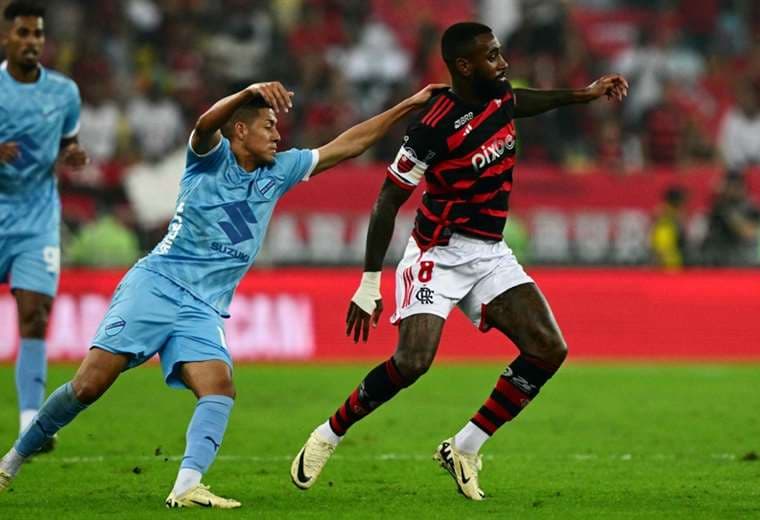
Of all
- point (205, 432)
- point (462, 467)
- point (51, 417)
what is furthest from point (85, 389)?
point (462, 467)

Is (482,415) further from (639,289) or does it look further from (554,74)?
(554,74)

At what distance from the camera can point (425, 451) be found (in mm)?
10805

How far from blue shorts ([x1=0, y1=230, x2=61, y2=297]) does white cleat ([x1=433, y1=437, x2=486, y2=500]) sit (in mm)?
3478

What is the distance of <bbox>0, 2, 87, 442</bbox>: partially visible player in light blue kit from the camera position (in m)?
10.6

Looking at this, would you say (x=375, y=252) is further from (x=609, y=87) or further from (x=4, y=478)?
(x=4, y=478)

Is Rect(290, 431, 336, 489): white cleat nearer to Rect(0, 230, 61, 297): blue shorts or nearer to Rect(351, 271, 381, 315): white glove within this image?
Rect(351, 271, 381, 315): white glove

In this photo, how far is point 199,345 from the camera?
8094 mm

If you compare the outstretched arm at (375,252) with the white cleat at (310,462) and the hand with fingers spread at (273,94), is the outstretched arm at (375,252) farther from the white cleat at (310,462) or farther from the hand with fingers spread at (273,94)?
the hand with fingers spread at (273,94)

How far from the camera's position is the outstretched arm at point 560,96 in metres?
9.11

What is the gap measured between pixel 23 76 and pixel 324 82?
11456mm

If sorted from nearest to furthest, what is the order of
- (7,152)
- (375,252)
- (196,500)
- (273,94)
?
(273,94), (196,500), (375,252), (7,152)

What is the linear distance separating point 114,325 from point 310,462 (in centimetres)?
140

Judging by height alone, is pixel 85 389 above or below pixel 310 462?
above

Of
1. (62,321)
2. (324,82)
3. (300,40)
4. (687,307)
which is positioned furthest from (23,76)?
(300,40)
